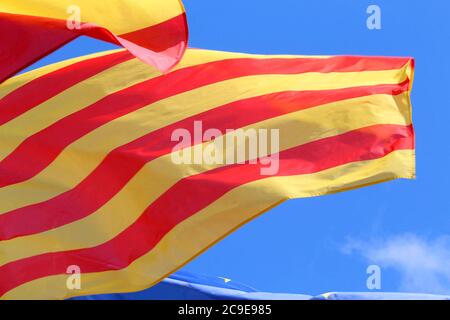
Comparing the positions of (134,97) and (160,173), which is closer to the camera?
(160,173)

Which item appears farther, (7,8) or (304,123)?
(304,123)

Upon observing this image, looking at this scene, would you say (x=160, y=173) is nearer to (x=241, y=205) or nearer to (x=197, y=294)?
(x=241, y=205)

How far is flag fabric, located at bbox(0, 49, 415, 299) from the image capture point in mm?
8555

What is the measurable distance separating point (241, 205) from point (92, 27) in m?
2.17

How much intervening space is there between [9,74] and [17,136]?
2366 millimetres

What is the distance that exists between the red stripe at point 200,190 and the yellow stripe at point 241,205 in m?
0.07

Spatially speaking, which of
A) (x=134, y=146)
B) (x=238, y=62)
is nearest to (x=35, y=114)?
(x=134, y=146)

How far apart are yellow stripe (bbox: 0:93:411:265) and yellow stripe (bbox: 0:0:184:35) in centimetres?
160

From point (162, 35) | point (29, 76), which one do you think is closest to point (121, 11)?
point (162, 35)

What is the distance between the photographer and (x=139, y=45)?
24.3 ft

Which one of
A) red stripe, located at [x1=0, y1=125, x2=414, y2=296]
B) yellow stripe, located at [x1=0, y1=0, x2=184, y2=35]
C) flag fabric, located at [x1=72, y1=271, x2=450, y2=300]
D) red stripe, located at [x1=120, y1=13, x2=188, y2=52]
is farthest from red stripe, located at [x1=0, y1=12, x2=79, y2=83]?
flag fabric, located at [x1=72, y1=271, x2=450, y2=300]

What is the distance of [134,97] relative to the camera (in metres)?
9.30
